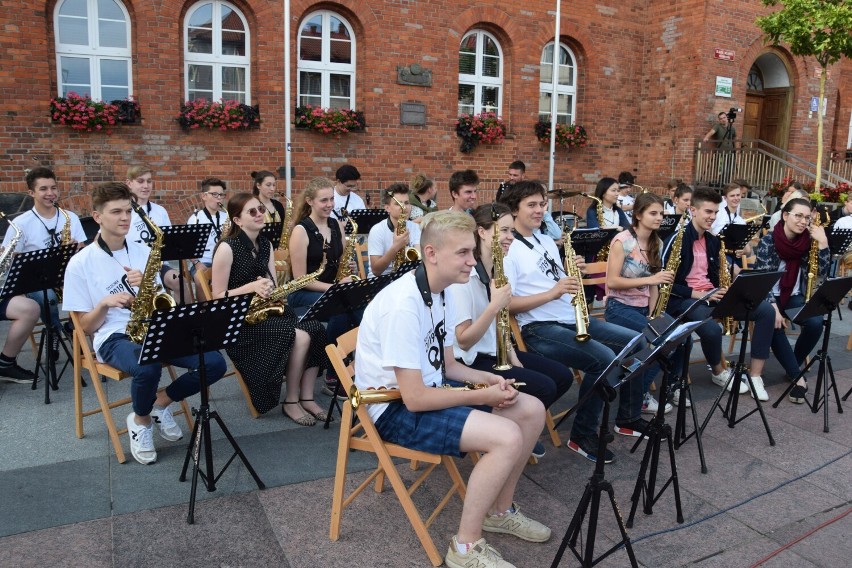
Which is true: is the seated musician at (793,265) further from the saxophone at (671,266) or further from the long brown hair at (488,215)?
the long brown hair at (488,215)

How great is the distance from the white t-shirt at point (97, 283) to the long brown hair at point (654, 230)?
12.0 feet

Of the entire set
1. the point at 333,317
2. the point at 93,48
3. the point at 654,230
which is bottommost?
the point at 333,317

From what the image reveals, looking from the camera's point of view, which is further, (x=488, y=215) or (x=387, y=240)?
(x=387, y=240)

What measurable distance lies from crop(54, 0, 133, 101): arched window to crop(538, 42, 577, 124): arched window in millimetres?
7940

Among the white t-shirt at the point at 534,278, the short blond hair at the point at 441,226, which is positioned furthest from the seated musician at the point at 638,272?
the short blond hair at the point at 441,226

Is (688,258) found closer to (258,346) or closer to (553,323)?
(553,323)

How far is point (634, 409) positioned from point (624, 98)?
11.8m

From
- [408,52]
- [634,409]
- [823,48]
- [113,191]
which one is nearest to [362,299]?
[113,191]

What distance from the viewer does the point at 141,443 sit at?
165 inches

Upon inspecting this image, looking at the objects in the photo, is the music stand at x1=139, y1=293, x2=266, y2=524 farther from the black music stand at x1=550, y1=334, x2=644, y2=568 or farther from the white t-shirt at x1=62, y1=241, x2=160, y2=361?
the black music stand at x1=550, y1=334, x2=644, y2=568

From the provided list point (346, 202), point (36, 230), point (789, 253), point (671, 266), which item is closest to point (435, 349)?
point (671, 266)

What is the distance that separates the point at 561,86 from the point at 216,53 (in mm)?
7220

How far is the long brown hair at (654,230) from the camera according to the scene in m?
5.25

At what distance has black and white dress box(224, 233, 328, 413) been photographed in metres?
4.80
